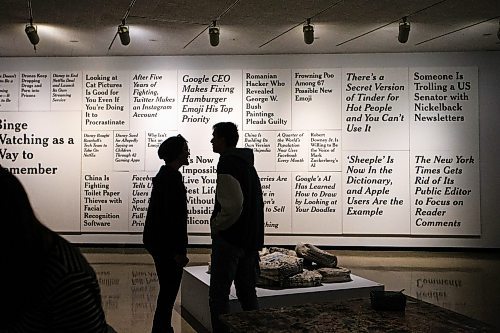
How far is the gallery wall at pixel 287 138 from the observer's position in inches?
332

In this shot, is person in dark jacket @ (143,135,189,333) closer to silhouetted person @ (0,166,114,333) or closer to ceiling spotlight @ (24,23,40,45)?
silhouetted person @ (0,166,114,333)

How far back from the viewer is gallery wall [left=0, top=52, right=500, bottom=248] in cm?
842

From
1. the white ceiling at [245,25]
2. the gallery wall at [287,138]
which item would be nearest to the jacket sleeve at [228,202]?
the white ceiling at [245,25]

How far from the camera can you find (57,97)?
8633 millimetres

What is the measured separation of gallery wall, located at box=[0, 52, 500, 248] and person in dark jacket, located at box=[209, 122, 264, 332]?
4862 mm

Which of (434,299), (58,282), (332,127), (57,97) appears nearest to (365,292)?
(434,299)

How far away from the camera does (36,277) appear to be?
1149 millimetres

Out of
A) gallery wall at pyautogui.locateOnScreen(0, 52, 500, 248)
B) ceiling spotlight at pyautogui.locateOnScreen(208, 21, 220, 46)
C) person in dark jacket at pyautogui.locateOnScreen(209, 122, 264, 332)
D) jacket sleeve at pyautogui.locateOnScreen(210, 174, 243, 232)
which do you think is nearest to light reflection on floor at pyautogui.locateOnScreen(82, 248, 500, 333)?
gallery wall at pyautogui.locateOnScreen(0, 52, 500, 248)

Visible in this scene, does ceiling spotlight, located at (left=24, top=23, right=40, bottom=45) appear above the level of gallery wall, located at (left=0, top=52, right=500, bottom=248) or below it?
above

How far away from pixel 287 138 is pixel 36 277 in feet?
24.4

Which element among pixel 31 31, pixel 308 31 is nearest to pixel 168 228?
pixel 308 31

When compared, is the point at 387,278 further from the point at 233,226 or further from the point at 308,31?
the point at 233,226

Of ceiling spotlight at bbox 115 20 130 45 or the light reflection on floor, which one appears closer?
the light reflection on floor

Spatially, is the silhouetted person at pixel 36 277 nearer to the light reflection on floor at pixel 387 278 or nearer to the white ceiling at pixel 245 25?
the light reflection on floor at pixel 387 278
